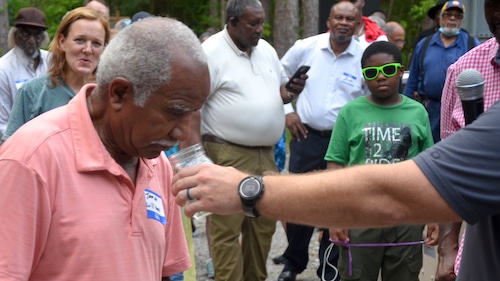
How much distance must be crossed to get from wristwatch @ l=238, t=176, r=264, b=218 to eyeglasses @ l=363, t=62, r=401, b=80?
348 cm

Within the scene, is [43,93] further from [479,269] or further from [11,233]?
[479,269]

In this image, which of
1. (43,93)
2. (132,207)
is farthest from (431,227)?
(132,207)

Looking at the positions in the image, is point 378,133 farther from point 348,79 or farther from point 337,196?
point 337,196

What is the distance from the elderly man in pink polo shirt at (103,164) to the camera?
2598 mm

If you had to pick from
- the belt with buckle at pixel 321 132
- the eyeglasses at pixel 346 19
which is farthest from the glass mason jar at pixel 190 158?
the eyeglasses at pixel 346 19

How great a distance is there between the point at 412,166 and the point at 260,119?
442 centimetres

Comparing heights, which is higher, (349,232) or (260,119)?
(260,119)

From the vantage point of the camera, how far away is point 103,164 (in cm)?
278

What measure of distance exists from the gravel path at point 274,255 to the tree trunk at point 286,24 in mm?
12196

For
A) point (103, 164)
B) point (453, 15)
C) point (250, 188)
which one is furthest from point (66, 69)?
point (453, 15)

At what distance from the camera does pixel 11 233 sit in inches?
101

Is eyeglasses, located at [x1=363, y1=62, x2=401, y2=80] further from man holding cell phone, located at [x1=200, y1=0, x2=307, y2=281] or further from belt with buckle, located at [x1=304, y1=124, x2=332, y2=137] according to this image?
belt with buckle, located at [x1=304, y1=124, x2=332, y2=137]

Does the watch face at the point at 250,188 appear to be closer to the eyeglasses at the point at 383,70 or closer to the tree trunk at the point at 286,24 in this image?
the eyeglasses at the point at 383,70

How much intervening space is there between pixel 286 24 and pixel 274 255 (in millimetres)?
13830
